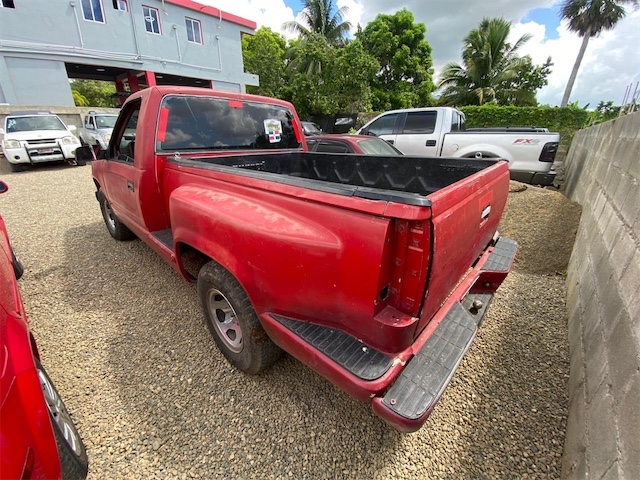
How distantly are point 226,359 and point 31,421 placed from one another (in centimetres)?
131

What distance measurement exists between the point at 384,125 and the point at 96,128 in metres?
10.7

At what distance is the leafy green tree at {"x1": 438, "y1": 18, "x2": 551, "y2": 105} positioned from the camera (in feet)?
66.8

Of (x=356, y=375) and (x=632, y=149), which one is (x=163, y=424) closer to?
(x=356, y=375)

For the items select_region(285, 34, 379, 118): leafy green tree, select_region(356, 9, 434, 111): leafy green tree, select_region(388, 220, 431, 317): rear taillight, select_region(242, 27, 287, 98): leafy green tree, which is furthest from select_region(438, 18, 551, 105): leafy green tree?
select_region(388, 220, 431, 317): rear taillight

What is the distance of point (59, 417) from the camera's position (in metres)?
1.44

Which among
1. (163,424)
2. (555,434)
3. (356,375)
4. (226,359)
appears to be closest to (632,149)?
(555,434)

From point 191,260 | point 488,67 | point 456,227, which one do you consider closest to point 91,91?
point 488,67

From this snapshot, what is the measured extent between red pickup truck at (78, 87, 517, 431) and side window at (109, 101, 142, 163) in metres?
0.47

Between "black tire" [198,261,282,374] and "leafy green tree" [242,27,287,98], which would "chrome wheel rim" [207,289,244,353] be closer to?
"black tire" [198,261,282,374]

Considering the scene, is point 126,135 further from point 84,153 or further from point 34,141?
point 34,141

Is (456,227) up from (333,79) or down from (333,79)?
down

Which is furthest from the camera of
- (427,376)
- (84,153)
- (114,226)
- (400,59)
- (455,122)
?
(400,59)

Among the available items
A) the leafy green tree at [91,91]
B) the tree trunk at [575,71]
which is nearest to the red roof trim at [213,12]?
the tree trunk at [575,71]

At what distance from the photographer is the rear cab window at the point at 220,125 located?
286 centimetres
